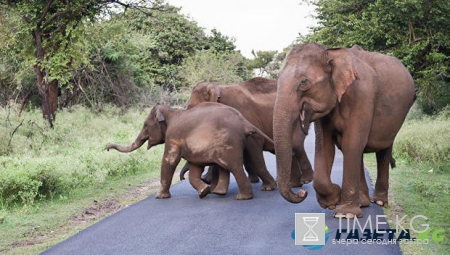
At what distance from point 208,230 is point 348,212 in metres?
1.81

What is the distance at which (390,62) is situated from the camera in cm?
856

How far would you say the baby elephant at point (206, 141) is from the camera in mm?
9891

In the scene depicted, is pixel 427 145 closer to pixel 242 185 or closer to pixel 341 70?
pixel 242 185

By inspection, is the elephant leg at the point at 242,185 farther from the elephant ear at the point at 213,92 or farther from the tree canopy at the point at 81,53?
the tree canopy at the point at 81,53

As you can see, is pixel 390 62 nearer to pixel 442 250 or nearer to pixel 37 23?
pixel 442 250

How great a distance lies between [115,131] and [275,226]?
13778 millimetres

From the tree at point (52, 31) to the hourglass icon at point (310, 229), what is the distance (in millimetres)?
12471

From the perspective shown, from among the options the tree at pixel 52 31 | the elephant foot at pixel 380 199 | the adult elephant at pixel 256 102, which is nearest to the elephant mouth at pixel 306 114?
the elephant foot at pixel 380 199

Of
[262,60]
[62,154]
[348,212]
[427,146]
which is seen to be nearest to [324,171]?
[348,212]

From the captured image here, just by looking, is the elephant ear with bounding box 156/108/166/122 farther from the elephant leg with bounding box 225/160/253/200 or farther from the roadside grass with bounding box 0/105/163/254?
the elephant leg with bounding box 225/160/253/200

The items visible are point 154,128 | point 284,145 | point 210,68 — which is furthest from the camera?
point 210,68

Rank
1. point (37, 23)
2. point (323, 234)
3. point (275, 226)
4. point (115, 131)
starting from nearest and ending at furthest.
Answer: point (323, 234) < point (275, 226) < point (37, 23) < point (115, 131)

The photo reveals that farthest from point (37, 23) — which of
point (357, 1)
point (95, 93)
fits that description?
point (357, 1)

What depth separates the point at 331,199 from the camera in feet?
26.2
